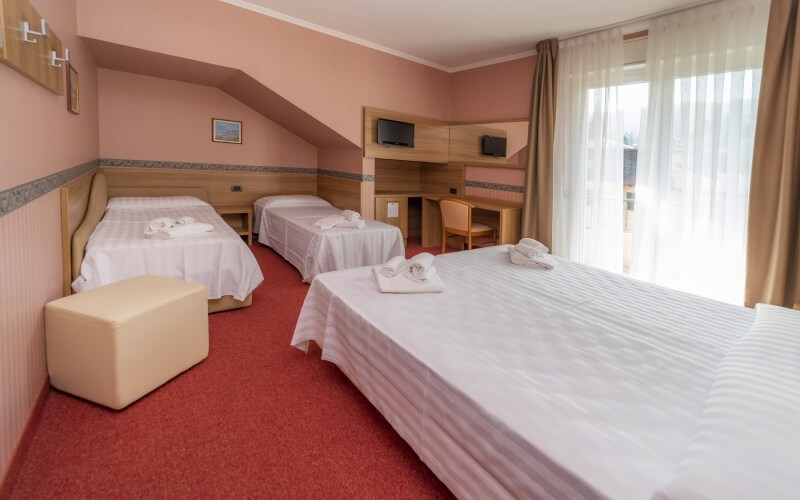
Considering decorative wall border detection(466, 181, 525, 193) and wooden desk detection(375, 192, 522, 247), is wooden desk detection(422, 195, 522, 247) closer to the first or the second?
wooden desk detection(375, 192, 522, 247)

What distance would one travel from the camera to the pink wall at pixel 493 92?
4871mm

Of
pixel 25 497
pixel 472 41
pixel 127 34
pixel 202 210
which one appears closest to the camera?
pixel 25 497

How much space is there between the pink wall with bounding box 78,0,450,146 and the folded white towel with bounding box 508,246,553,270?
9.31 feet

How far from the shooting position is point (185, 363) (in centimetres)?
217

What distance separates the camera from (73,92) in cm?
293

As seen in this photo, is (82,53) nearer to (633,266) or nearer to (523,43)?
(523,43)

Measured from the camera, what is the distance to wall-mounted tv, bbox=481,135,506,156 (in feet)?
16.8

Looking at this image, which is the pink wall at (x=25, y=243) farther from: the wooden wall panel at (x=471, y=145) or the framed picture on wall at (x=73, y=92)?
the wooden wall panel at (x=471, y=145)

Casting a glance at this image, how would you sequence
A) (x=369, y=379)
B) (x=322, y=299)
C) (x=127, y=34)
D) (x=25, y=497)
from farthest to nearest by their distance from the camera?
(x=127, y=34), (x=322, y=299), (x=369, y=379), (x=25, y=497)

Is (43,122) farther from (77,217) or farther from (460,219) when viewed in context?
(460,219)

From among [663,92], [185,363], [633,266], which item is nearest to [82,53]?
[185,363]

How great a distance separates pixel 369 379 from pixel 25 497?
120 centimetres

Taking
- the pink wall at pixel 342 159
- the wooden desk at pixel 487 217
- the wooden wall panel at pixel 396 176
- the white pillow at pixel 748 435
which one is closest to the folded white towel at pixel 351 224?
the pink wall at pixel 342 159

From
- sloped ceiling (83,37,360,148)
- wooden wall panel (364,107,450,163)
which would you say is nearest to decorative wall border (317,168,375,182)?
wooden wall panel (364,107,450,163)
